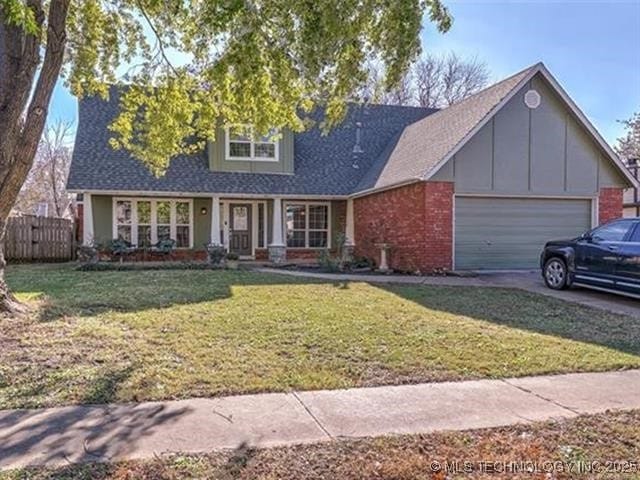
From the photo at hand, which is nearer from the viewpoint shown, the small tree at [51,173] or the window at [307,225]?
the window at [307,225]

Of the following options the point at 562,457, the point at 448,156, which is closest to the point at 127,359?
the point at 562,457

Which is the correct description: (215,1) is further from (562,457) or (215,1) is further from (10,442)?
(562,457)

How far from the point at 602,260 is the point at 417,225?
5.20 m

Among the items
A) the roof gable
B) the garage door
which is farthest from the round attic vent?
the garage door

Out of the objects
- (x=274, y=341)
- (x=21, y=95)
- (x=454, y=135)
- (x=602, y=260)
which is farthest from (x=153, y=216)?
(x=602, y=260)

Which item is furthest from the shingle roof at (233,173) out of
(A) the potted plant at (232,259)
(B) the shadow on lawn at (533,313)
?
(B) the shadow on lawn at (533,313)

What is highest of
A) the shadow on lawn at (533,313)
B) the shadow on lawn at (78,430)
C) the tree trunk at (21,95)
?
the tree trunk at (21,95)

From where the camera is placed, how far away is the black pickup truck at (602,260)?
10219 millimetres

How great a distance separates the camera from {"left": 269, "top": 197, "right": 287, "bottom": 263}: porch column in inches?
732

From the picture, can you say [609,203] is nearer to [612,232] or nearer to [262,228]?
[612,232]

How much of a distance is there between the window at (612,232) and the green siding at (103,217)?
14.5m

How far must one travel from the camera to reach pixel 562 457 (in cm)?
364

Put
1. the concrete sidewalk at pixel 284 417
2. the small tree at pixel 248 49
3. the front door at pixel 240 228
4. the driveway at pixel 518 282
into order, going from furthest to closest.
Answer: the front door at pixel 240 228, the driveway at pixel 518 282, the small tree at pixel 248 49, the concrete sidewalk at pixel 284 417

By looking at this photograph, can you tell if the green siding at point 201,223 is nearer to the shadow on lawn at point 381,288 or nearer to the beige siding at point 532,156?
the shadow on lawn at point 381,288
